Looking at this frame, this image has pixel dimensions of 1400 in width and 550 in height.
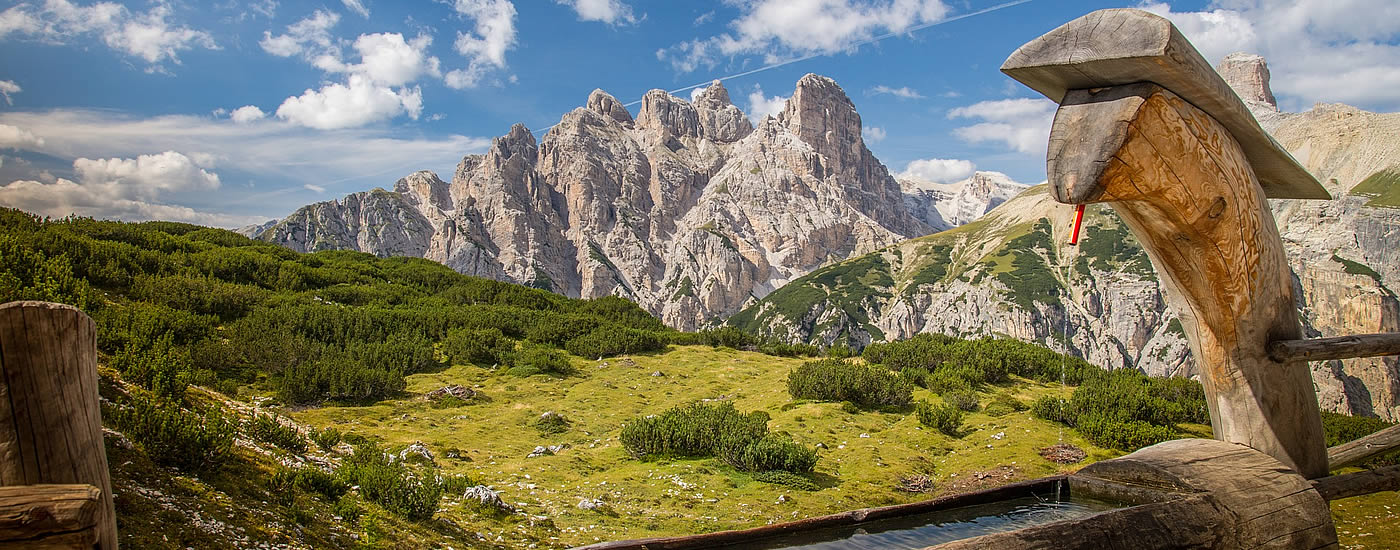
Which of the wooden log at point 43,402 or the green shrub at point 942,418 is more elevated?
the wooden log at point 43,402

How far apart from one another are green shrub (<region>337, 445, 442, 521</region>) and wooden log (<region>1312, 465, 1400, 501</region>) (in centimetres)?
807

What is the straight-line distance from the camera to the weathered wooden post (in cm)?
353

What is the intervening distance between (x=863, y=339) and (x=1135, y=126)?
162 meters

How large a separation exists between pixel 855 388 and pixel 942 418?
239cm

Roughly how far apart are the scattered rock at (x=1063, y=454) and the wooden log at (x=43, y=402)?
12670 mm

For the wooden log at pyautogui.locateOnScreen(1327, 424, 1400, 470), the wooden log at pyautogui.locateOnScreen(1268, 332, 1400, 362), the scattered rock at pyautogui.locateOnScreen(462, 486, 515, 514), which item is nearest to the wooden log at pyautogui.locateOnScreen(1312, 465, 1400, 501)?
the wooden log at pyautogui.locateOnScreen(1327, 424, 1400, 470)

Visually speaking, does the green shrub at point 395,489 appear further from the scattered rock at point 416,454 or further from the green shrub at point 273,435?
the scattered rock at point 416,454

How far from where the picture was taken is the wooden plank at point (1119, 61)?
11.4 ft

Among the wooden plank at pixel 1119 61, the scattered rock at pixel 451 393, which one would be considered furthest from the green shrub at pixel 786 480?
the scattered rock at pixel 451 393

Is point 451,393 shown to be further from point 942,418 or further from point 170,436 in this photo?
point 942,418

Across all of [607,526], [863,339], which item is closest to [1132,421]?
[607,526]

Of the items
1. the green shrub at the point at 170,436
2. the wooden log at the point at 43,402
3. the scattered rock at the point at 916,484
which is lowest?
the scattered rock at the point at 916,484

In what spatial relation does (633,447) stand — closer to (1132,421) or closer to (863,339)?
(1132,421)

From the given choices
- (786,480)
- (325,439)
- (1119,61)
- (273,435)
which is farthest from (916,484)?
(273,435)
